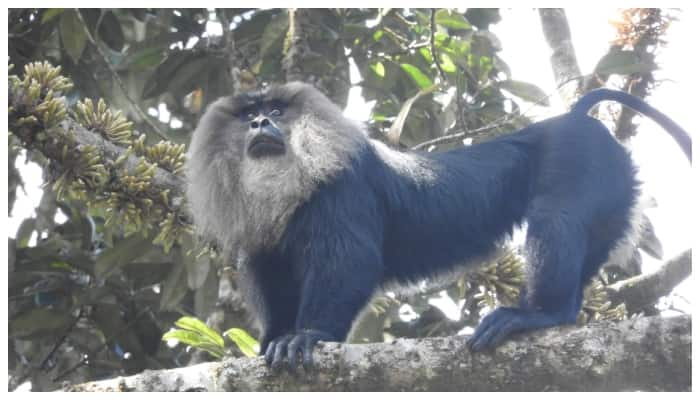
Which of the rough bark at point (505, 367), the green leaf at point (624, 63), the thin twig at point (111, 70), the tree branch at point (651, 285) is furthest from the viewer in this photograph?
the thin twig at point (111, 70)

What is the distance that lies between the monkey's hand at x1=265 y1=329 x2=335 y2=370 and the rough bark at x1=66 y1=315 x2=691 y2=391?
32 millimetres

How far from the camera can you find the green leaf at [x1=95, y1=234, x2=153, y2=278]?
5012 mm

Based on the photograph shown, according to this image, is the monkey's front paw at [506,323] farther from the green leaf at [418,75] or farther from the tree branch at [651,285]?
the green leaf at [418,75]

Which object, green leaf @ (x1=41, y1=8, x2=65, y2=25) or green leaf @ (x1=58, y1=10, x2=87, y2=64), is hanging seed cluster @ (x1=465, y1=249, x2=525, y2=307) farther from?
green leaf @ (x1=41, y1=8, x2=65, y2=25)

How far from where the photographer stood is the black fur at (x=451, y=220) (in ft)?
12.7

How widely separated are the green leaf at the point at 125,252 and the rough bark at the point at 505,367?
188 centimetres

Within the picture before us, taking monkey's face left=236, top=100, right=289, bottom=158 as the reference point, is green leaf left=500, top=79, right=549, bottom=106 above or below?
above

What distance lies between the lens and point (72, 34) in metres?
5.29

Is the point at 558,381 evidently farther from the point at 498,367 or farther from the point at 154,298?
the point at 154,298

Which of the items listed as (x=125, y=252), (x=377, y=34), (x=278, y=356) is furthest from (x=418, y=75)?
(x=278, y=356)

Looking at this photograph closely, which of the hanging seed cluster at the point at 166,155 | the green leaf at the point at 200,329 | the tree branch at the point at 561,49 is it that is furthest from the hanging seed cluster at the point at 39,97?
the tree branch at the point at 561,49

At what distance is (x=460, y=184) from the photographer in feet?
14.3

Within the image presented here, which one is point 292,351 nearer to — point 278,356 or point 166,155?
point 278,356

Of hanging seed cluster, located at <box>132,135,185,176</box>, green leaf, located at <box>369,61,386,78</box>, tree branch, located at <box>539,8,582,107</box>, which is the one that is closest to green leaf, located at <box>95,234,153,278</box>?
hanging seed cluster, located at <box>132,135,185,176</box>
